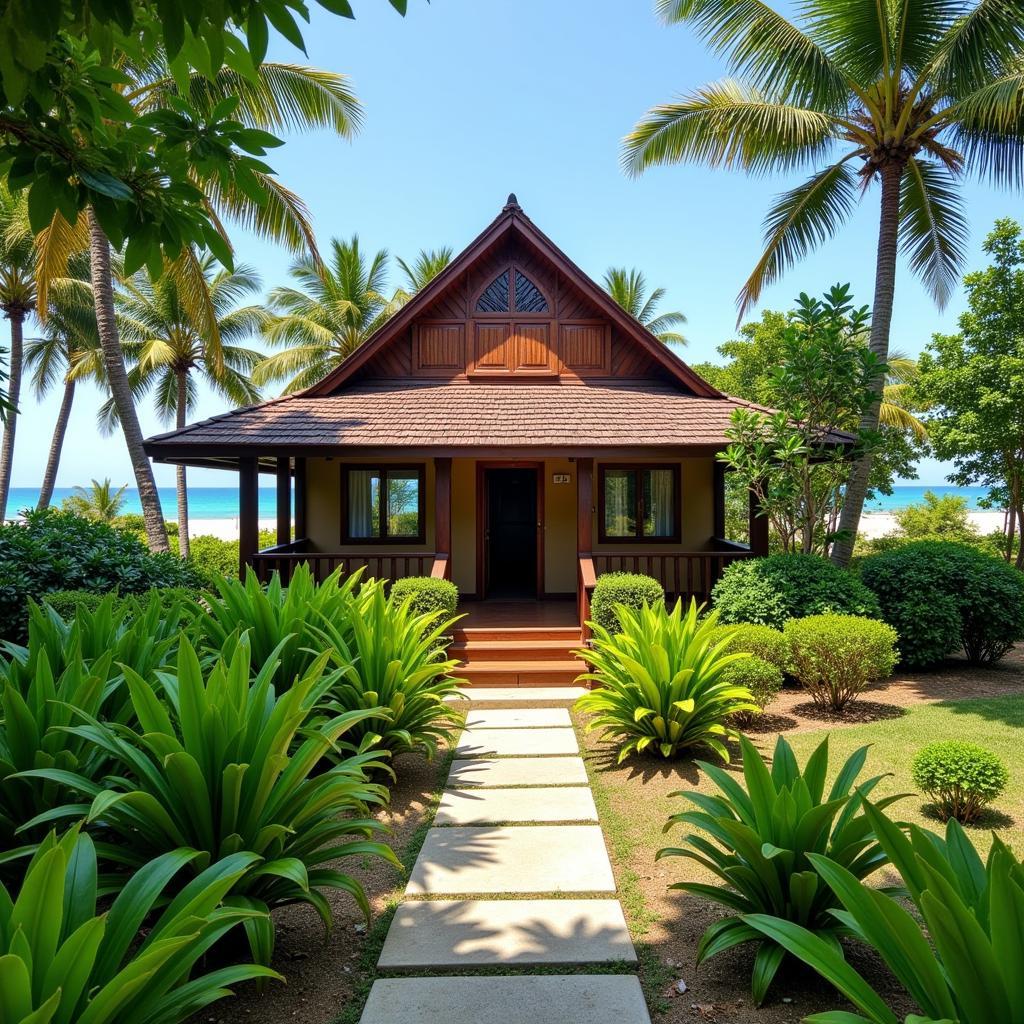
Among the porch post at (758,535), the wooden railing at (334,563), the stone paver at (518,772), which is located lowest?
the stone paver at (518,772)

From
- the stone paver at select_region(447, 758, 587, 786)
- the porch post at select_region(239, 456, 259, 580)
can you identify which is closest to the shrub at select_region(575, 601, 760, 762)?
the stone paver at select_region(447, 758, 587, 786)

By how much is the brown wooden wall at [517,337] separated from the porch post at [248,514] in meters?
3.35

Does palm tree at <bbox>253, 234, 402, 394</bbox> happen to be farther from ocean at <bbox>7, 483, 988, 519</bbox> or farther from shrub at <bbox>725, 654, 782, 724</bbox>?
ocean at <bbox>7, 483, 988, 519</bbox>

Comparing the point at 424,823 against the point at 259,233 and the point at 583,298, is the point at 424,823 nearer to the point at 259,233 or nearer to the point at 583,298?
the point at 583,298

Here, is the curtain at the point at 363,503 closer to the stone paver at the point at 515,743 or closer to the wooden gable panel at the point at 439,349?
the wooden gable panel at the point at 439,349

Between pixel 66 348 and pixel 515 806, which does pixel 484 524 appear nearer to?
pixel 515 806

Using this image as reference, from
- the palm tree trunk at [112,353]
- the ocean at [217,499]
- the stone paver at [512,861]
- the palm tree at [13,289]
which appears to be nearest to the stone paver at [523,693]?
the stone paver at [512,861]

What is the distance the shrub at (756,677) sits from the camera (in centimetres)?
670

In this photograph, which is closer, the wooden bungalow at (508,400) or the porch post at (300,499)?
the wooden bungalow at (508,400)

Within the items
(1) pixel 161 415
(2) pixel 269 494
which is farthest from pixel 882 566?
(2) pixel 269 494

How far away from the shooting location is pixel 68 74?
2637 millimetres

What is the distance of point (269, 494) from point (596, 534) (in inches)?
4272

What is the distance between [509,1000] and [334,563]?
8.66 m

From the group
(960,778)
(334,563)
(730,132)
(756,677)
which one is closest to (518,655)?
(334,563)
